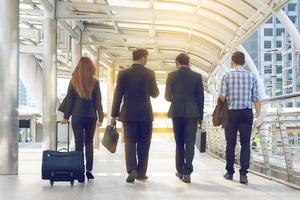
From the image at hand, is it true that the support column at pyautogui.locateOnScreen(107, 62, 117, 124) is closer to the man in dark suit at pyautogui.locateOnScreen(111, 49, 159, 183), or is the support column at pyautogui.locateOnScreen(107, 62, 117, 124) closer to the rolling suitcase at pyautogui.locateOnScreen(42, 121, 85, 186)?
the man in dark suit at pyautogui.locateOnScreen(111, 49, 159, 183)

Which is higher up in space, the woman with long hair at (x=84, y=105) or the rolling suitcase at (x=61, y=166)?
the woman with long hair at (x=84, y=105)

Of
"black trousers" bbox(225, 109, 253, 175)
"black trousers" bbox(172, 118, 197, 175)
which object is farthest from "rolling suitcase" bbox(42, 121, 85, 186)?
"black trousers" bbox(225, 109, 253, 175)

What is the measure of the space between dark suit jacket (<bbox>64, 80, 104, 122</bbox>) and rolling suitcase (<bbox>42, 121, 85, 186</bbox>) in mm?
572

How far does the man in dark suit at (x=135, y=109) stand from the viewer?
6543mm

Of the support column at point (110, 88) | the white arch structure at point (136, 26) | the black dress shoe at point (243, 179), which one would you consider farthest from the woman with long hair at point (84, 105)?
the support column at point (110, 88)

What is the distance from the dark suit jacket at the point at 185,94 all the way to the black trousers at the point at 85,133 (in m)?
1.00

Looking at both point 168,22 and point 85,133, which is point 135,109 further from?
point 168,22

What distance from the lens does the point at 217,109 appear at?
659 cm

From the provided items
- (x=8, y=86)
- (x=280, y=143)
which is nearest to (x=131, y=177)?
(x=280, y=143)

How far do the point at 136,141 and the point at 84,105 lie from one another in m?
0.79

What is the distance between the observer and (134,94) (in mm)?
6582

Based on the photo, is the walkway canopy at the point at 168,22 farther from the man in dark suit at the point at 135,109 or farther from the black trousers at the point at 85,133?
the black trousers at the point at 85,133

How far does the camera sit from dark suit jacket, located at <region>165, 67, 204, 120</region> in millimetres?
6543

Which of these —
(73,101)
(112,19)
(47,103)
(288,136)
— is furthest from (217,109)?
(112,19)
